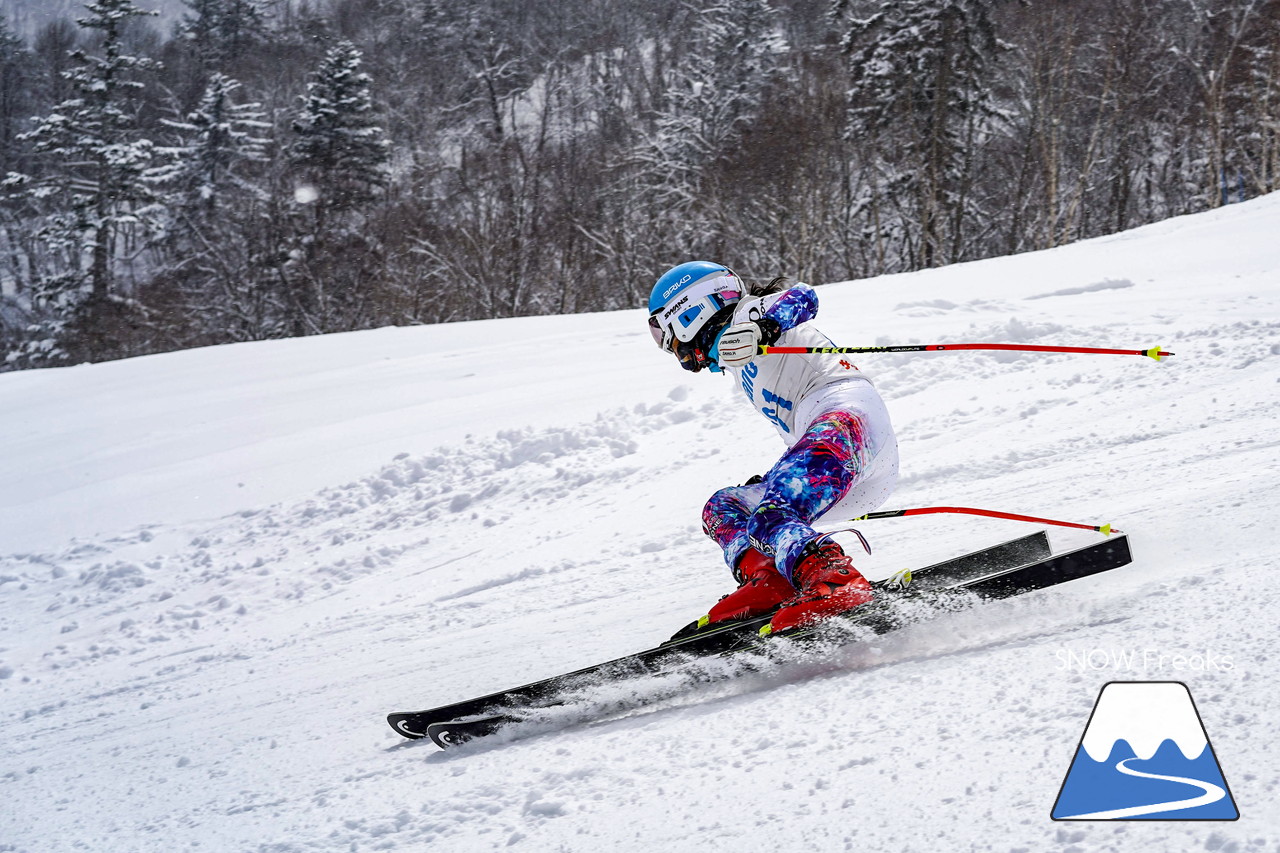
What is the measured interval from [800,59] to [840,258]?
255 inches

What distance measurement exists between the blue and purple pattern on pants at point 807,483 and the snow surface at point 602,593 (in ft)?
1.28

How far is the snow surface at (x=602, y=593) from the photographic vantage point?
6.74 feet

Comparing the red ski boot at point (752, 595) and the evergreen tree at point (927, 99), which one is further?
the evergreen tree at point (927, 99)

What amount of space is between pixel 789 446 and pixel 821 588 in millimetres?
681

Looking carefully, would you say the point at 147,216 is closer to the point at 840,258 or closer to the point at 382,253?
the point at 382,253

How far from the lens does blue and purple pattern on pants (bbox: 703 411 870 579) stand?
9.05 ft

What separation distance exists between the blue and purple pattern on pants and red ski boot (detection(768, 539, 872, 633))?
0.15 ft

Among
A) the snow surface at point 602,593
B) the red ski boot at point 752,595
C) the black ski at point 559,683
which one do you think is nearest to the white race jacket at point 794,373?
the red ski boot at point 752,595

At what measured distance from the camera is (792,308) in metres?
3.12

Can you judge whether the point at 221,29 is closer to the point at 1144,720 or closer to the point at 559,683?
the point at 559,683

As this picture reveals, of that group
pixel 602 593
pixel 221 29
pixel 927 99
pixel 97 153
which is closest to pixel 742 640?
pixel 602 593

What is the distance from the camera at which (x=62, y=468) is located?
752 cm

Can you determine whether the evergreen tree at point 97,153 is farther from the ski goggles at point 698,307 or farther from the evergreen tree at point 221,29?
the ski goggles at point 698,307

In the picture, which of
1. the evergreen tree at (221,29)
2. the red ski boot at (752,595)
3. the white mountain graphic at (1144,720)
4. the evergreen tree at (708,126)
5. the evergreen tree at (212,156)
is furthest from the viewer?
the evergreen tree at (221,29)
